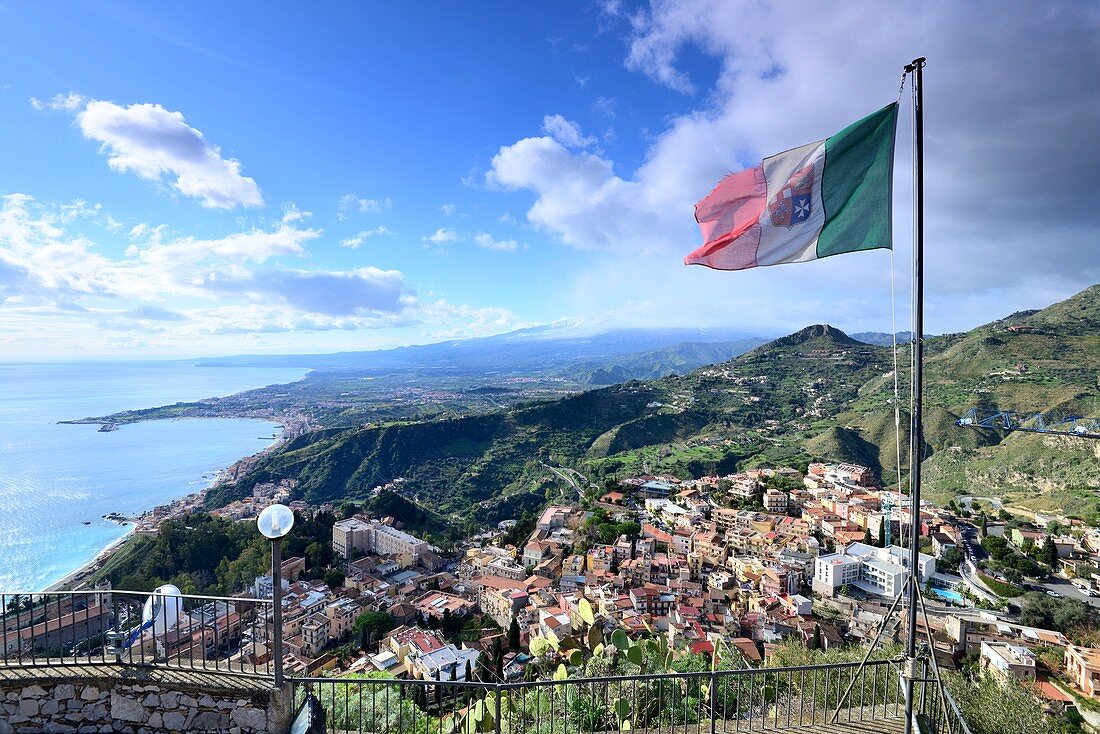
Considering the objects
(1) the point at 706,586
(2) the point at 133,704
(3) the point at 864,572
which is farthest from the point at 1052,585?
(2) the point at 133,704

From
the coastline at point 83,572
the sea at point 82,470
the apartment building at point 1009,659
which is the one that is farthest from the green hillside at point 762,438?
the apartment building at point 1009,659

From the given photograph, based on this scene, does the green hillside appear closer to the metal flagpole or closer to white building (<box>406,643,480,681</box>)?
white building (<box>406,643,480,681</box>)

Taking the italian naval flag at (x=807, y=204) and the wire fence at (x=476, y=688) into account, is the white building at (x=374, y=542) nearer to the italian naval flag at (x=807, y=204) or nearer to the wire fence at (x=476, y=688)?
the wire fence at (x=476, y=688)

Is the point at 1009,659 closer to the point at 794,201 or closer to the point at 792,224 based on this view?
the point at 792,224

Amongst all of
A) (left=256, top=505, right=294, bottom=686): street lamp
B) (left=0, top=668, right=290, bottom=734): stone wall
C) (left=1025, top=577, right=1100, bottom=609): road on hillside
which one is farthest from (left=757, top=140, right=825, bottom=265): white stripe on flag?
(left=1025, top=577, right=1100, bottom=609): road on hillside

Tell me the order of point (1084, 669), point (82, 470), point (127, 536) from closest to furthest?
point (1084, 669) → point (127, 536) → point (82, 470)

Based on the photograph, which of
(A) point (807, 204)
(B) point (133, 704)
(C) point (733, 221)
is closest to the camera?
(B) point (133, 704)

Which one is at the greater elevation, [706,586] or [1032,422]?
[1032,422]
